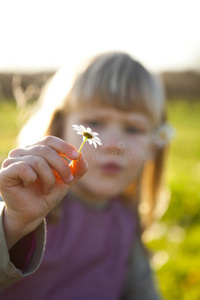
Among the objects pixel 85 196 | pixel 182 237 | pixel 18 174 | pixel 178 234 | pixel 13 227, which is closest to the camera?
pixel 18 174

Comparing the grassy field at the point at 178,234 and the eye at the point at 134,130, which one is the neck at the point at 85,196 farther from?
A: the grassy field at the point at 178,234

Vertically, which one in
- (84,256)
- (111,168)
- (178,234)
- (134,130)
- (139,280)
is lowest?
(178,234)

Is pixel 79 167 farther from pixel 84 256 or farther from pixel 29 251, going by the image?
pixel 84 256

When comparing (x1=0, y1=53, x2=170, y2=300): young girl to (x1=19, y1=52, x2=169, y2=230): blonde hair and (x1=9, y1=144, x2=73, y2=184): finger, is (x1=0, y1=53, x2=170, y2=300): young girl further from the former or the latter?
(x1=9, y1=144, x2=73, y2=184): finger

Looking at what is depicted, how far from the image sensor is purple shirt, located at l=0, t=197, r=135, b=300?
1.82 meters

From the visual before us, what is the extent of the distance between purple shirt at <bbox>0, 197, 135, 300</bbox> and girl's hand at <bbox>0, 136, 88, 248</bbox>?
835mm

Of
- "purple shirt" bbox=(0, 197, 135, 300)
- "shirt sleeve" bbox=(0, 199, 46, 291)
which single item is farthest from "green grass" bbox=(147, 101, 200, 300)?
"shirt sleeve" bbox=(0, 199, 46, 291)

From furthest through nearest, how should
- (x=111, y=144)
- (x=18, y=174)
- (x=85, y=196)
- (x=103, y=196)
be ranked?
1. (x=85, y=196)
2. (x=103, y=196)
3. (x=111, y=144)
4. (x=18, y=174)

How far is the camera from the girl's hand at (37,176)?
909 millimetres

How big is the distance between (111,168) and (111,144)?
19 centimetres

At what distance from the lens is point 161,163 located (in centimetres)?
244

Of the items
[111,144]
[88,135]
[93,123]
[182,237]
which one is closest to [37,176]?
[88,135]

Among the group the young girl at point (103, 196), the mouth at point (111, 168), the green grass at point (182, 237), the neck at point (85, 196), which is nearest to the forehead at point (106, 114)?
the young girl at point (103, 196)

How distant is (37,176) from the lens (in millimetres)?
952
